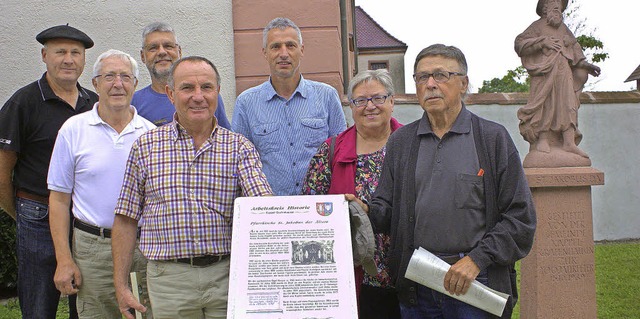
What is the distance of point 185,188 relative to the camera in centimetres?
282

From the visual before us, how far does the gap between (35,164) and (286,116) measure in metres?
1.52

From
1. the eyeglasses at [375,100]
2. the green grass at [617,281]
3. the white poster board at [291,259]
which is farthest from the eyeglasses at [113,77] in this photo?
→ the green grass at [617,281]

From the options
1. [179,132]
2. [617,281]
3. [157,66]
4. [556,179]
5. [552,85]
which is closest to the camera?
[179,132]

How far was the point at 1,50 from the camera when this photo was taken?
25.4 feet

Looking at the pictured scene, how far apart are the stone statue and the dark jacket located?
323 cm

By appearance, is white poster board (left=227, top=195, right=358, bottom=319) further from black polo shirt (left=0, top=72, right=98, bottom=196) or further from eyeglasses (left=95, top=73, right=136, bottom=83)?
black polo shirt (left=0, top=72, right=98, bottom=196)

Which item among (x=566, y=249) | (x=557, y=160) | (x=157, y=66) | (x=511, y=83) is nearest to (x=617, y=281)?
(x=566, y=249)

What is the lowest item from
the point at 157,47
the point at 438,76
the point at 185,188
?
the point at 185,188

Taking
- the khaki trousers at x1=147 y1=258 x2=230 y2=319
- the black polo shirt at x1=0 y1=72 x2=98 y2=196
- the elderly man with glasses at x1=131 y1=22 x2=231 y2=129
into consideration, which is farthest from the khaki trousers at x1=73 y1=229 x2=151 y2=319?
the elderly man with glasses at x1=131 y1=22 x2=231 y2=129

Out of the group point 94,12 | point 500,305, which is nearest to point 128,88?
point 500,305

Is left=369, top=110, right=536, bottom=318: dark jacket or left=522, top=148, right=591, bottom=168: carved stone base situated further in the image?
left=522, top=148, right=591, bottom=168: carved stone base

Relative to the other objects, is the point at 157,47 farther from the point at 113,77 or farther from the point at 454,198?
the point at 454,198

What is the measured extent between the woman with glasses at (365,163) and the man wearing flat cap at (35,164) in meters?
1.58

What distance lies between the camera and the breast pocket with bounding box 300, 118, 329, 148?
12.7ft
